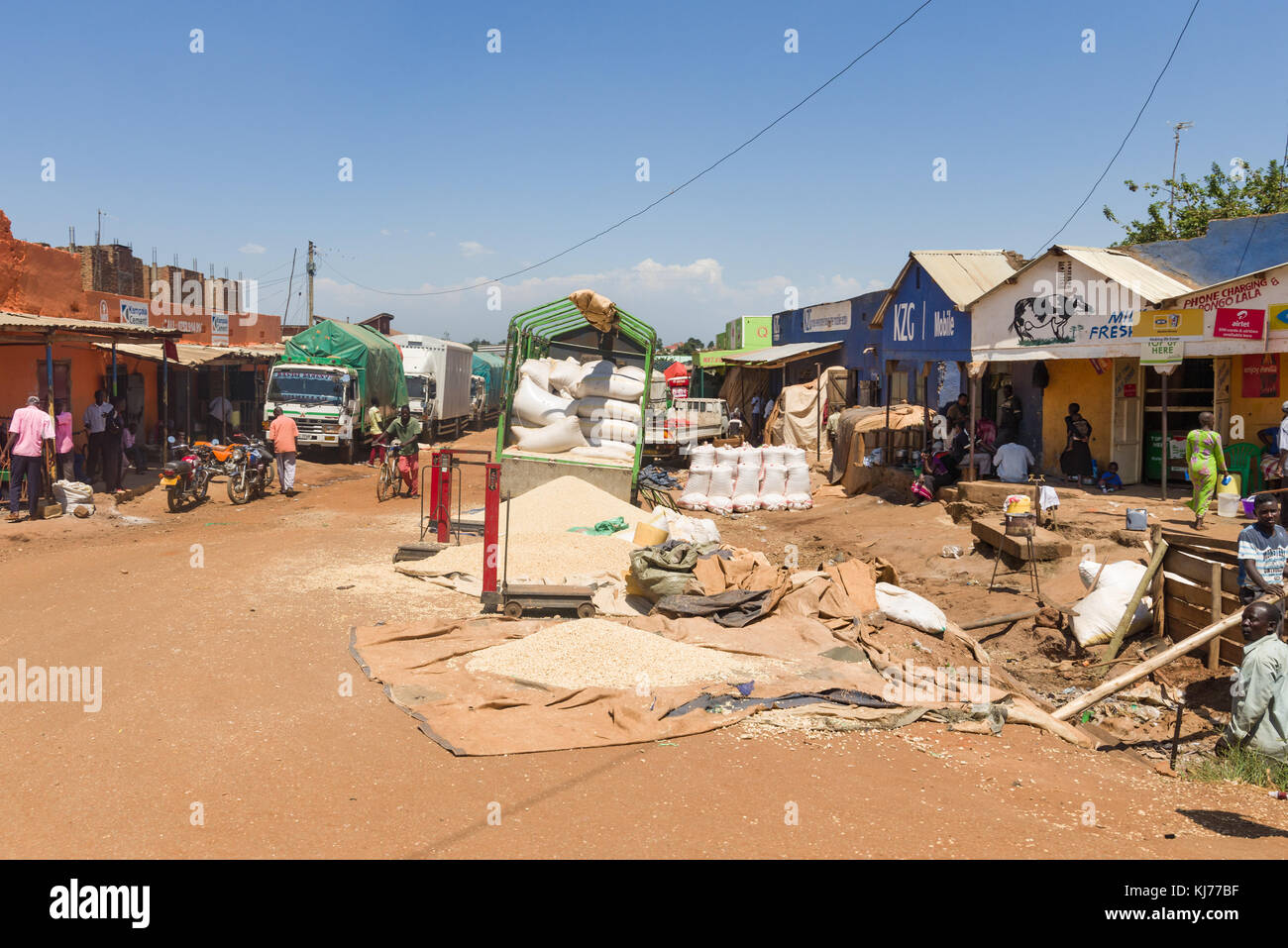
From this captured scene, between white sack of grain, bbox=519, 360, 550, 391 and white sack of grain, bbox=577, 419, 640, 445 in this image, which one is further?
white sack of grain, bbox=519, 360, 550, 391

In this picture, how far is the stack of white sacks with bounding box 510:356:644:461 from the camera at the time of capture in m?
16.5

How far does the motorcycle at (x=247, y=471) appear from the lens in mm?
17703

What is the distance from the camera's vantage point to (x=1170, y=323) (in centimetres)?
1309

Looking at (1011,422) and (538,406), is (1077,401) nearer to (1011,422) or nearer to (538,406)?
(1011,422)

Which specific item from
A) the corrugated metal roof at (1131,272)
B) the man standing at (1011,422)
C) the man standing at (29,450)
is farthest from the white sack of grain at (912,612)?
the man standing at (29,450)

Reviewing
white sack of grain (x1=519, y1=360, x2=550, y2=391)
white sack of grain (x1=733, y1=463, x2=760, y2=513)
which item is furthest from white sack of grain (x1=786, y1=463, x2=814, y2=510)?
white sack of grain (x1=519, y1=360, x2=550, y2=391)

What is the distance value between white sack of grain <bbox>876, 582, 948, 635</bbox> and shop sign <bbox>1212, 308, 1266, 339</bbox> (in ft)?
20.6

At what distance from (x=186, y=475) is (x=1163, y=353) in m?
14.9

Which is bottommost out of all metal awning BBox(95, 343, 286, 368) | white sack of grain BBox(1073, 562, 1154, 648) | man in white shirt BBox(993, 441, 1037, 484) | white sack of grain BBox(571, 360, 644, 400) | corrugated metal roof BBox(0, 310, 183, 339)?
white sack of grain BBox(1073, 562, 1154, 648)

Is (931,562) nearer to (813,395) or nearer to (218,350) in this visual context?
(813,395)

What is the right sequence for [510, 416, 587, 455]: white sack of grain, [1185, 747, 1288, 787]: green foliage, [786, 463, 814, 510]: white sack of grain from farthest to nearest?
[786, 463, 814, 510]: white sack of grain
[510, 416, 587, 455]: white sack of grain
[1185, 747, 1288, 787]: green foliage

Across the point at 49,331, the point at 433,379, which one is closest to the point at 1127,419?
the point at 49,331

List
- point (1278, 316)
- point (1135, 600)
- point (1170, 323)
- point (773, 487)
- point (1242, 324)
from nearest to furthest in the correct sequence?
point (1135, 600) < point (1278, 316) < point (1242, 324) < point (1170, 323) < point (773, 487)

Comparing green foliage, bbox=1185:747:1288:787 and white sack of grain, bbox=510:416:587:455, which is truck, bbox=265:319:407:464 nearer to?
white sack of grain, bbox=510:416:587:455
